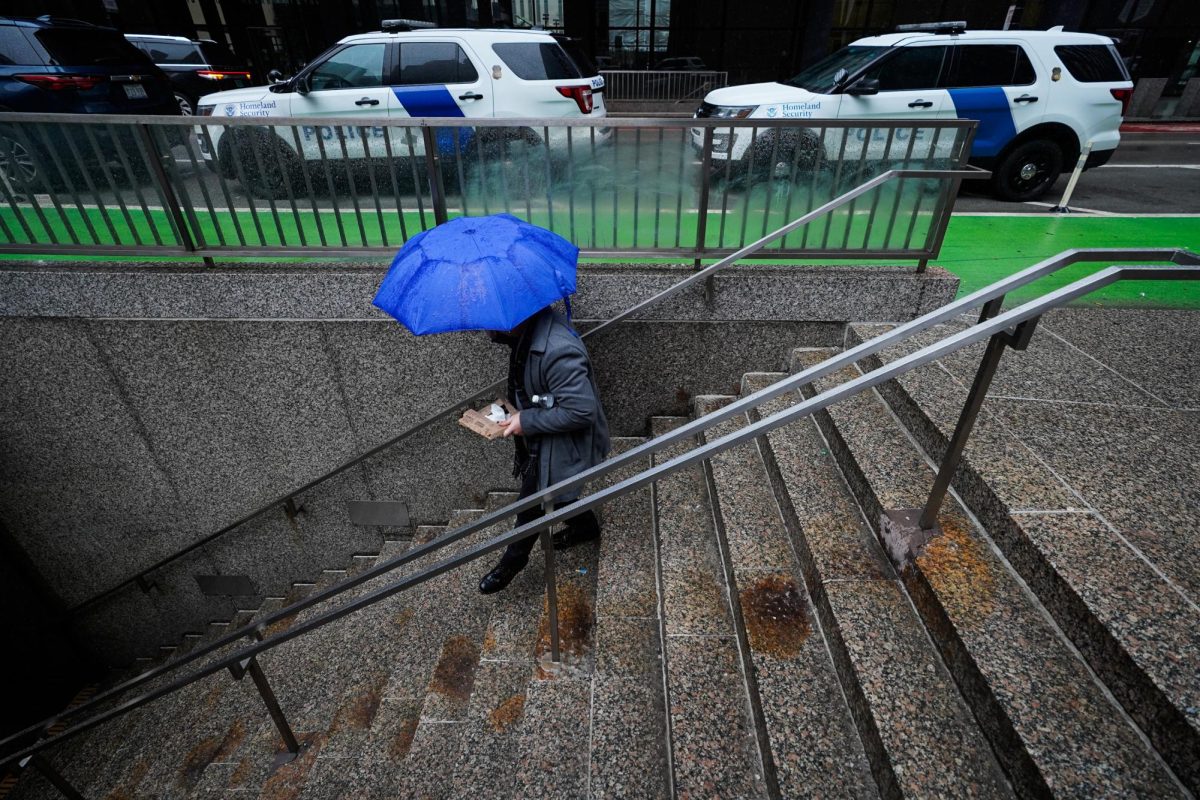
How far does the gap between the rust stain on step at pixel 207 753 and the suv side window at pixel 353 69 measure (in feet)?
20.6

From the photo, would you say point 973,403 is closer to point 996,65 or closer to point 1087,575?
point 1087,575

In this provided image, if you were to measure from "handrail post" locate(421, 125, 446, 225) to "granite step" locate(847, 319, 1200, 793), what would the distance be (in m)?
2.99

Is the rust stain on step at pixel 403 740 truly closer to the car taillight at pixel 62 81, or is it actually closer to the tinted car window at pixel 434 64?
the tinted car window at pixel 434 64

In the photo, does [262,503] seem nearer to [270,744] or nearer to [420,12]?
[270,744]

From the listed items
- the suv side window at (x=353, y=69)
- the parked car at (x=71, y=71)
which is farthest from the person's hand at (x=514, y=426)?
the parked car at (x=71, y=71)

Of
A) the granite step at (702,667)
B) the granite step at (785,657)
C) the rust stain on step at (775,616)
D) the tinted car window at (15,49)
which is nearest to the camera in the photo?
the granite step at (785,657)

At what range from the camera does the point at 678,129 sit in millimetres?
3367

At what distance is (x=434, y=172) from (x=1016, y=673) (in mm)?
3666

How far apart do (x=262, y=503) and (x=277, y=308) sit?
1782 millimetres

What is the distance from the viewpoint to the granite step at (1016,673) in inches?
59.9

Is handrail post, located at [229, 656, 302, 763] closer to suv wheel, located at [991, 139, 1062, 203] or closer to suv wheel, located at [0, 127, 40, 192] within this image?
suv wheel, located at [0, 127, 40, 192]

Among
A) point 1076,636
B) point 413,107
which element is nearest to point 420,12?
point 413,107

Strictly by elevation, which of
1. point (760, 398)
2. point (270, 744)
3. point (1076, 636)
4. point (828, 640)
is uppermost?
point (760, 398)

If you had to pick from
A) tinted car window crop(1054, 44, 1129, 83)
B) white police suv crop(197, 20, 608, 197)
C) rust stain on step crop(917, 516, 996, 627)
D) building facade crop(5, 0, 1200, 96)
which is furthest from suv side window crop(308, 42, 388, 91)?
building facade crop(5, 0, 1200, 96)
